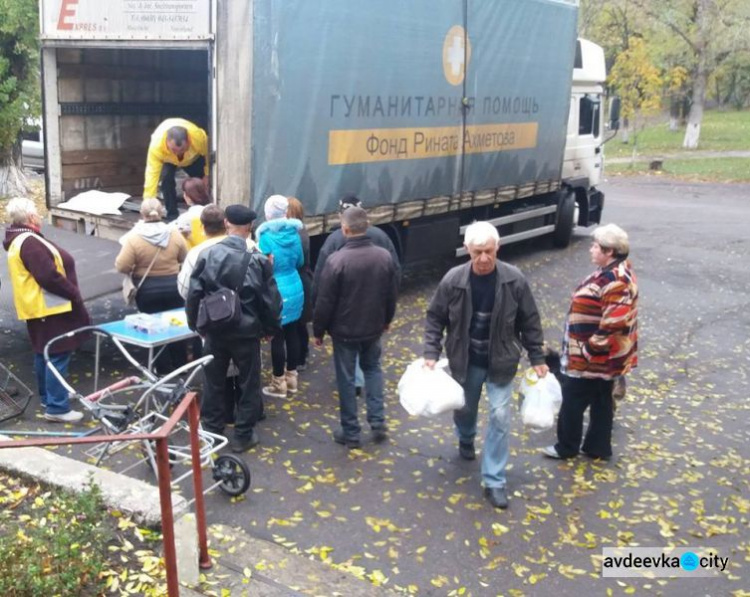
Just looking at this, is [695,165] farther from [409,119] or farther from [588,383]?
[588,383]

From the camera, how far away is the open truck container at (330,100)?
24.8 feet

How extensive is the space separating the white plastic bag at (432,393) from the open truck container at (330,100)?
3100 millimetres

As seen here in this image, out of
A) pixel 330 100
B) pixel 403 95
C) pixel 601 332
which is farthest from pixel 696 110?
pixel 601 332

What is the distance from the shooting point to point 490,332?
529 centimetres

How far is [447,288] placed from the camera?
5.36 metres

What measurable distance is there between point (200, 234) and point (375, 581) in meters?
4.09

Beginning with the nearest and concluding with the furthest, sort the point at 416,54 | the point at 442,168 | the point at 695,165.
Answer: the point at 416,54 < the point at 442,168 < the point at 695,165

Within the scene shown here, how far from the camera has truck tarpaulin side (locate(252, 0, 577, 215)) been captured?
781 centimetres

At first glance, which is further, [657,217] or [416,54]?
[657,217]

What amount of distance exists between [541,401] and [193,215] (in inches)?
147

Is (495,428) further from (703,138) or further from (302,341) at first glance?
(703,138)

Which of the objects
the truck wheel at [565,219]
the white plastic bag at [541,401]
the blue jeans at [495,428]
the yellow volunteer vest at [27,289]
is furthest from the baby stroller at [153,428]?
the truck wheel at [565,219]

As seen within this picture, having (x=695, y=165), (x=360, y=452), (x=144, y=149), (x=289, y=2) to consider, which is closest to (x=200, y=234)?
(x=289, y=2)

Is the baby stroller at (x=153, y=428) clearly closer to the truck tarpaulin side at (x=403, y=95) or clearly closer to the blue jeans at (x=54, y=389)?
the blue jeans at (x=54, y=389)
